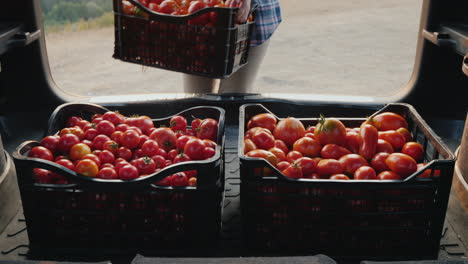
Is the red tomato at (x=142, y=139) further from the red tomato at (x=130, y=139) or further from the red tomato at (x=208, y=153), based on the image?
the red tomato at (x=208, y=153)

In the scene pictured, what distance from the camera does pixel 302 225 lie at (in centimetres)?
A: 165

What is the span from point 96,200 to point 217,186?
0.39 meters

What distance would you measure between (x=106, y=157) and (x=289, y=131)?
0.70m

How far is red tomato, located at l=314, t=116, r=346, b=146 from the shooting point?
1902 mm

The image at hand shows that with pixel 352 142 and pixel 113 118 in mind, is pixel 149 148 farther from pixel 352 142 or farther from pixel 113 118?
pixel 352 142

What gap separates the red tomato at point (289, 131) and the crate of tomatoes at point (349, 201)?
154 millimetres

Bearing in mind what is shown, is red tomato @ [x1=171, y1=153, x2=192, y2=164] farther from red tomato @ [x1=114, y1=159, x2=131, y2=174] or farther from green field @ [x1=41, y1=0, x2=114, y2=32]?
green field @ [x1=41, y1=0, x2=114, y2=32]

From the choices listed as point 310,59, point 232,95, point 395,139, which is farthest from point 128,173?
point 310,59

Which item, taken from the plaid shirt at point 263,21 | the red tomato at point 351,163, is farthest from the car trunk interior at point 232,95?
the red tomato at point 351,163

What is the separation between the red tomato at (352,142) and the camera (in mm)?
1924

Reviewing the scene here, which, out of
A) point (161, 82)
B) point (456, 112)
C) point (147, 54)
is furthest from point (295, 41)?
point (147, 54)

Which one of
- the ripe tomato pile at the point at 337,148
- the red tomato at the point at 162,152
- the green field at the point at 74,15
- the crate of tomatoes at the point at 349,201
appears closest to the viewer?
the crate of tomatoes at the point at 349,201

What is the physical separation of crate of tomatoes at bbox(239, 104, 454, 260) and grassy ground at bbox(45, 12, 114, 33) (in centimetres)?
686

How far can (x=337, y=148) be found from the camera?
6.07 feet
